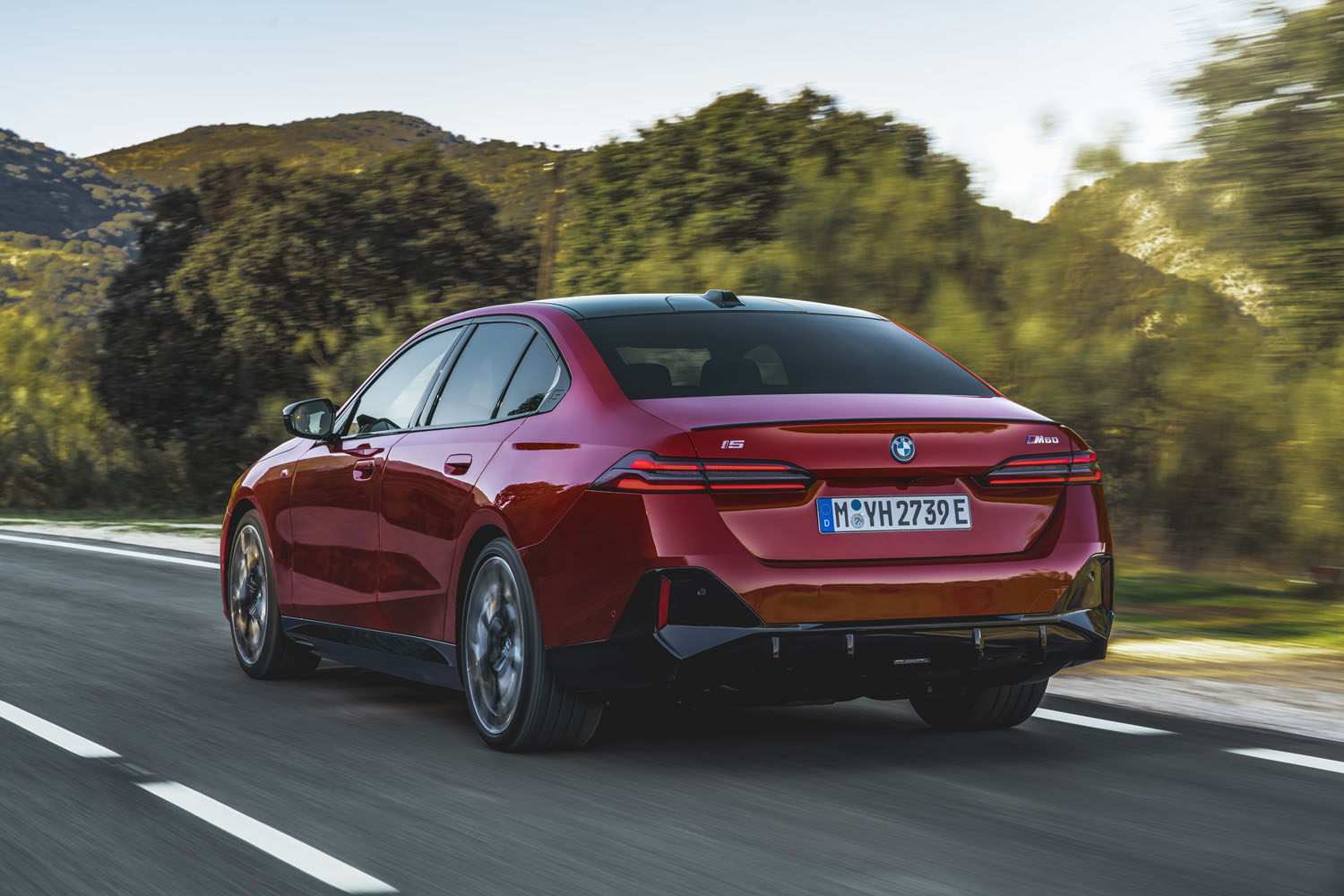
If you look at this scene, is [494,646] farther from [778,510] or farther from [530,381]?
[778,510]

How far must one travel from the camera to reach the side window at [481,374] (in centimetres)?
658

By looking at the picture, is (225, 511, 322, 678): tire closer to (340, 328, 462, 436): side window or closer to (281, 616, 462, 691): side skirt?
(281, 616, 462, 691): side skirt

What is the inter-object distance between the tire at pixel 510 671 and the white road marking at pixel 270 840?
1.12m

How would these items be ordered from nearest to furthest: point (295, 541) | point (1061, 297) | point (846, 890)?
point (846, 890)
point (295, 541)
point (1061, 297)

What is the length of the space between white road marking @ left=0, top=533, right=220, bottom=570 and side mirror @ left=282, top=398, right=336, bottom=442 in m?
8.16

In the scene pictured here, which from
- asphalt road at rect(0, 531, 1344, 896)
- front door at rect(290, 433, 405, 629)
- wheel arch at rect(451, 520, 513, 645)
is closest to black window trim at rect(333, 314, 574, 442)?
front door at rect(290, 433, 405, 629)

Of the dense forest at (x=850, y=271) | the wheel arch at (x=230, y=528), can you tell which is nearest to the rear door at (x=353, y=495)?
the wheel arch at (x=230, y=528)

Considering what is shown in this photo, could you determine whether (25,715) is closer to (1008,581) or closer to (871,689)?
(871,689)

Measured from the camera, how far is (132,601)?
1250 cm

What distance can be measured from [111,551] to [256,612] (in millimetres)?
10628

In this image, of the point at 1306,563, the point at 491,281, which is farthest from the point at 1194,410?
the point at 491,281

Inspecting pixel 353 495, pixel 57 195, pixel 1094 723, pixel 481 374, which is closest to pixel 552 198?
pixel 353 495

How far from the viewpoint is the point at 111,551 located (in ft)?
60.3

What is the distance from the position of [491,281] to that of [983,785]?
34.4 metres
